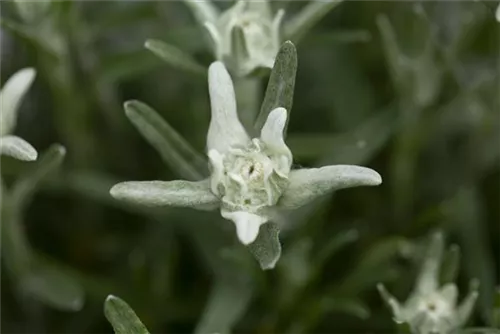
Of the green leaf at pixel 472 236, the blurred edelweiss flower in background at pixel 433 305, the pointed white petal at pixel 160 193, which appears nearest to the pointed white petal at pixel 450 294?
the blurred edelweiss flower in background at pixel 433 305

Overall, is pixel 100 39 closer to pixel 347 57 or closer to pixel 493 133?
pixel 347 57

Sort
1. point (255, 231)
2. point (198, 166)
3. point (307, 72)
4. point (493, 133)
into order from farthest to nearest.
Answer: point (307, 72), point (493, 133), point (198, 166), point (255, 231)

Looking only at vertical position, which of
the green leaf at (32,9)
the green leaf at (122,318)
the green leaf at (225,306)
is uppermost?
the green leaf at (32,9)

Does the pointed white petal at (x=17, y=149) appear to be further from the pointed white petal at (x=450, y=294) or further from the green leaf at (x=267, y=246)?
the pointed white petal at (x=450, y=294)

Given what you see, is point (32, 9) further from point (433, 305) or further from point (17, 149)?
point (433, 305)

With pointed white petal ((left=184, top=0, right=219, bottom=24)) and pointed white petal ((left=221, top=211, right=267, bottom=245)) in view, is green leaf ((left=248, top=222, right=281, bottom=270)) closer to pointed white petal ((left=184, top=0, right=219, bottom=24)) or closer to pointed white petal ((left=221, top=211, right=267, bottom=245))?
pointed white petal ((left=221, top=211, right=267, bottom=245))

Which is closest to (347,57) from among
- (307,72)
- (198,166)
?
(307,72)

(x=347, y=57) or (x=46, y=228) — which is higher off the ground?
(x=347, y=57)
